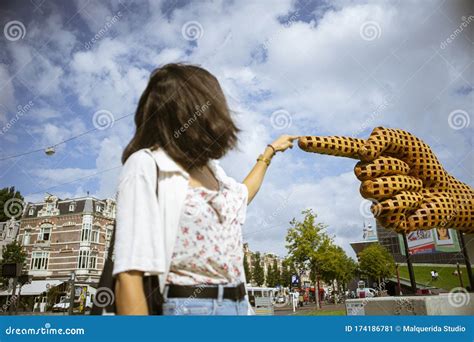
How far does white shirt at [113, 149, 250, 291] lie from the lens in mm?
723

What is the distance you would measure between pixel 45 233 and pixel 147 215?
19.9 m

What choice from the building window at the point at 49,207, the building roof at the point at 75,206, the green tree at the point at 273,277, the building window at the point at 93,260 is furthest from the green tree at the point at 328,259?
the green tree at the point at 273,277

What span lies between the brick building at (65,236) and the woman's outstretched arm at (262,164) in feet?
54.3

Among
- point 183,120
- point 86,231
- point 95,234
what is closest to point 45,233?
point 86,231

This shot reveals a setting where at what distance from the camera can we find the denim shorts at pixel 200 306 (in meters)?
0.78

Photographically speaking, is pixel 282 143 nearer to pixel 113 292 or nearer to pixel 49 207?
pixel 113 292

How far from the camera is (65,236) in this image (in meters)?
17.8

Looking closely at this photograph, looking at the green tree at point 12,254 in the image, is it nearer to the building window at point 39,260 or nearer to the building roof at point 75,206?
the building window at point 39,260

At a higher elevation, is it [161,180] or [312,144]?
[312,144]

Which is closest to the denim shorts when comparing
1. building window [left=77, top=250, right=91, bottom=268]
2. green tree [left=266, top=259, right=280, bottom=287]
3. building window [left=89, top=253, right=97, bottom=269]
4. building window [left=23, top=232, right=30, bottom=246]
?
building window [left=89, top=253, right=97, bottom=269]

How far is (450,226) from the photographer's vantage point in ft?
8.50

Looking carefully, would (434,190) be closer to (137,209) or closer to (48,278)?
(137,209)

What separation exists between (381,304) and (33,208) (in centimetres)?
2006

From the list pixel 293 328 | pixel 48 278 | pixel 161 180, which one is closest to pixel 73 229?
pixel 48 278
